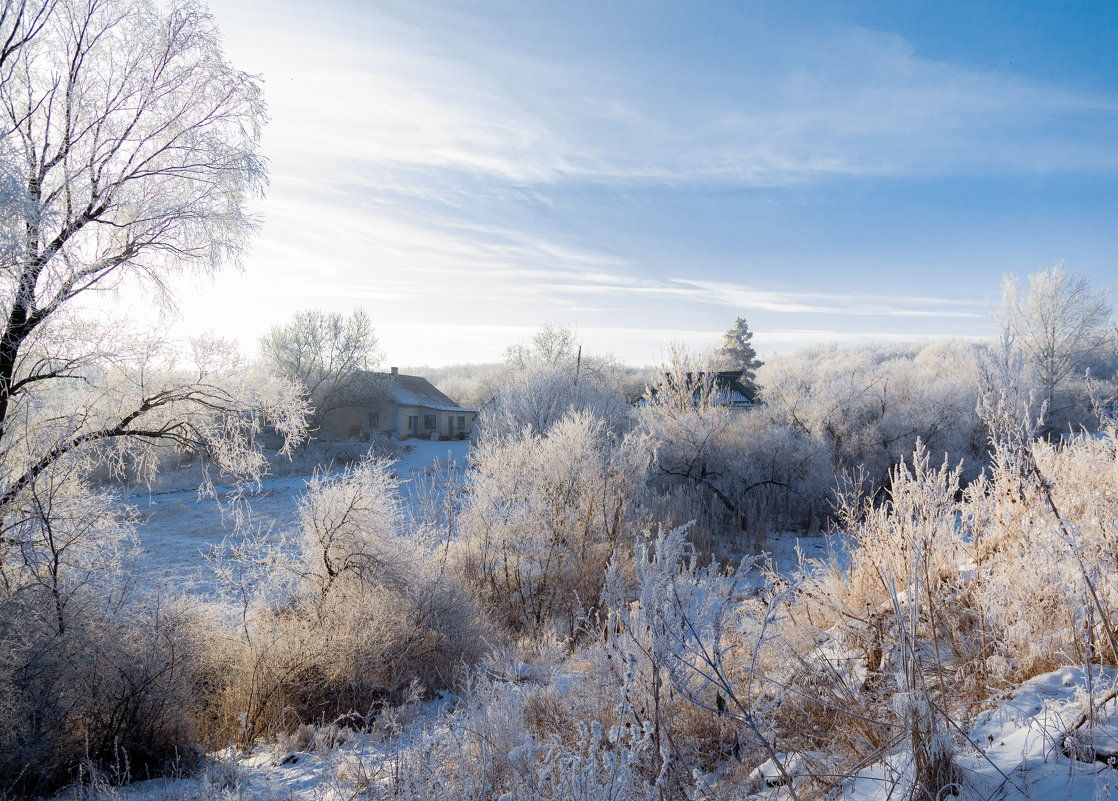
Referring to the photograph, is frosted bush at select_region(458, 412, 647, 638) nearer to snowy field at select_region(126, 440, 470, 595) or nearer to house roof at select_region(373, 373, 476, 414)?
snowy field at select_region(126, 440, 470, 595)

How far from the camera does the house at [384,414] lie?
32969mm

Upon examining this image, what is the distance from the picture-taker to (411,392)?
121 feet

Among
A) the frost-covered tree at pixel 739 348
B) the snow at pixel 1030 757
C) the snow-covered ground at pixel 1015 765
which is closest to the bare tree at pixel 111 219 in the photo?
the snow-covered ground at pixel 1015 765

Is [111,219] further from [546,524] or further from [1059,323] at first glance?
[1059,323]

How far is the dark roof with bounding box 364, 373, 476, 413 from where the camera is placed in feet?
112

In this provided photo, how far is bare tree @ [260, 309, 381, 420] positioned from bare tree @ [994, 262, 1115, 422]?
110 feet

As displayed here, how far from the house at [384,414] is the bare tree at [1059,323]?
31146 millimetres

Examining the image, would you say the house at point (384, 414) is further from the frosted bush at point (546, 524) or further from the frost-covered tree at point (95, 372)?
the frost-covered tree at point (95, 372)

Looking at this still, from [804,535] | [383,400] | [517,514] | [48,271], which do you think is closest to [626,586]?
[517,514]

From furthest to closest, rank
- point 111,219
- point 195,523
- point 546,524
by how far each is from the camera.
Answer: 1. point 195,523
2. point 546,524
3. point 111,219

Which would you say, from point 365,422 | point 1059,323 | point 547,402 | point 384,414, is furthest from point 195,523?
point 1059,323

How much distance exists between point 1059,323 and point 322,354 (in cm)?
3860

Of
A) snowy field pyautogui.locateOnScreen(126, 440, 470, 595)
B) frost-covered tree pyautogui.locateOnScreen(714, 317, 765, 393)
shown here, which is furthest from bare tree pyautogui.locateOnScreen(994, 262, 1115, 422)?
snowy field pyautogui.locateOnScreen(126, 440, 470, 595)

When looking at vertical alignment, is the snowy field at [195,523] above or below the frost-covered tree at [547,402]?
below
